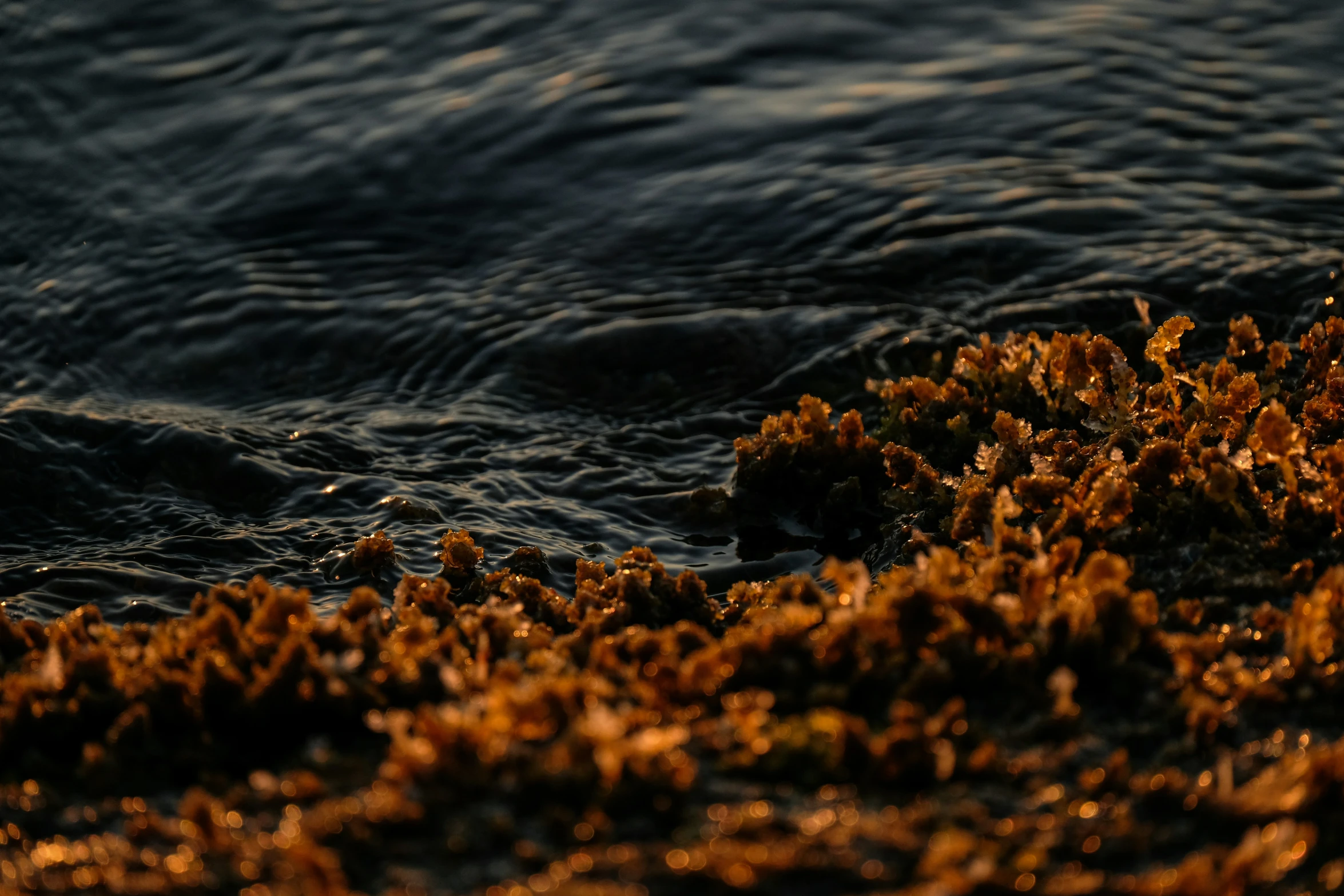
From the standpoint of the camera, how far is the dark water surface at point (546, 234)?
6953 millimetres

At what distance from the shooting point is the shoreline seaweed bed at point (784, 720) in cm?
289

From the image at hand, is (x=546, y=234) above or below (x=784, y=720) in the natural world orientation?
above

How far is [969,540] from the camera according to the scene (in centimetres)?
483

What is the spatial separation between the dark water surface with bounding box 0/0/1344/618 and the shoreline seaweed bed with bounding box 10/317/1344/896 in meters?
1.90

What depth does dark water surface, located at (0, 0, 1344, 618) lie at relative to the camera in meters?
6.95

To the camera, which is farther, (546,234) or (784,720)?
(546,234)

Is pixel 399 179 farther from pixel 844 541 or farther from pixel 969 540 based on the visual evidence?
pixel 969 540

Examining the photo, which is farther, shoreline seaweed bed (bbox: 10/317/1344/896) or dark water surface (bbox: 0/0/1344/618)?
dark water surface (bbox: 0/0/1344/618)

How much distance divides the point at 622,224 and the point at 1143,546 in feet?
21.2

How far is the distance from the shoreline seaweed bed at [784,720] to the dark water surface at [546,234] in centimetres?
190

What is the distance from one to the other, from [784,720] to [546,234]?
7.38 meters

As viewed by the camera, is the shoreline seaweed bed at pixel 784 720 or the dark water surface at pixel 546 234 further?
the dark water surface at pixel 546 234

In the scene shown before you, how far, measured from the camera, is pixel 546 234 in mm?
10258

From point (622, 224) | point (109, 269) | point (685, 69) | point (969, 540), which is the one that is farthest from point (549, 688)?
point (685, 69)
